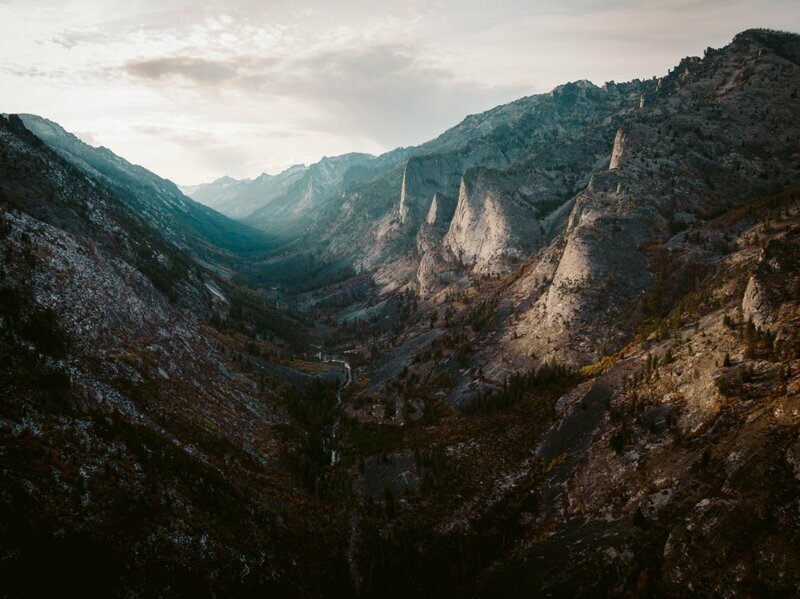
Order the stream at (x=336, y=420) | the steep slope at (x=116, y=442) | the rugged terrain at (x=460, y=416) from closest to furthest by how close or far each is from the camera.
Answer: the steep slope at (x=116, y=442), the rugged terrain at (x=460, y=416), the stream at (x=336, y=420)

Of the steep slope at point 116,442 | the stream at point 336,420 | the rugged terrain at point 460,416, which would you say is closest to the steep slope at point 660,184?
the rugged terrain at point 460,416

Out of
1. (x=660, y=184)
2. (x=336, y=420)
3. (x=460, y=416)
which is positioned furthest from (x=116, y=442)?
(x=660, y=184)

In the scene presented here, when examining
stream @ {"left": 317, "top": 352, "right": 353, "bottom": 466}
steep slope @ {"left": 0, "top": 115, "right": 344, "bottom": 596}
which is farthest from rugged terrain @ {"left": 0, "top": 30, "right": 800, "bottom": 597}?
stream @ {"left": 317, "top": 352, "right": 353, "bottom": 466}

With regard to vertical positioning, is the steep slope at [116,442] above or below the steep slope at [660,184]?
below

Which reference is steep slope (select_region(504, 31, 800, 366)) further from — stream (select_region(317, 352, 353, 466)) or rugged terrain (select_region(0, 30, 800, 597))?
stream (select_region(317, 352, 353, 466))

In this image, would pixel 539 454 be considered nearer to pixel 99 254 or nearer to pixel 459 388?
pixel 459 388

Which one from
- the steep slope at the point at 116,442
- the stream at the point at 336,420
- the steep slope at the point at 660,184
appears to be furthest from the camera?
the steep slope at the point at 660,184

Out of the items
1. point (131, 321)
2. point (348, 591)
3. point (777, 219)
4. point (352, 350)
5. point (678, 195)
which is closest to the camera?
point (348, 591)

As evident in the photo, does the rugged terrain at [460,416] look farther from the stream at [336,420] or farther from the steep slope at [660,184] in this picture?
the stream at [336,420]

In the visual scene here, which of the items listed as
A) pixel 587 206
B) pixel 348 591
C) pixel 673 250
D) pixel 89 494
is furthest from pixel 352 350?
pixel 89 494
